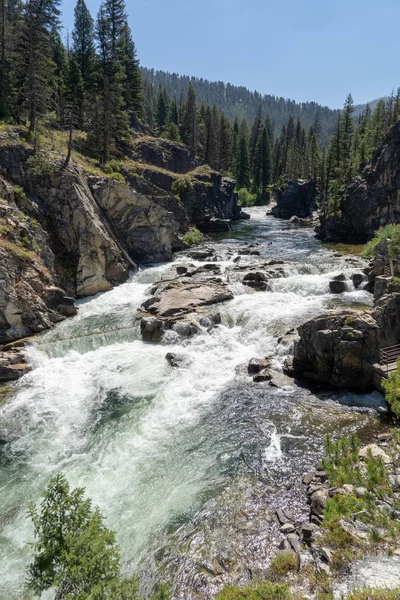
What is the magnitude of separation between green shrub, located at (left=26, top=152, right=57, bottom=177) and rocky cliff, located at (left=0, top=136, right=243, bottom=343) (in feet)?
0.24

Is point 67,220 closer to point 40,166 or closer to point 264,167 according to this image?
point 40,166

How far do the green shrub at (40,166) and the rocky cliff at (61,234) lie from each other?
0.07 metres

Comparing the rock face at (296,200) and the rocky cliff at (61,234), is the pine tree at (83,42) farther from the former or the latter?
the rock face at (296,200)

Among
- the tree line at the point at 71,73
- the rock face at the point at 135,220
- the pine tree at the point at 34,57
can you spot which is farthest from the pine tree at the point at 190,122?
the rock face at the point at 135,220

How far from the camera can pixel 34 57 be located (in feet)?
107

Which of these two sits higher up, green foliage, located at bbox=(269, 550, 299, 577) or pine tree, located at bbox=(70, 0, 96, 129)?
pine tree, located at bbox=(70, 0, 96, 129)

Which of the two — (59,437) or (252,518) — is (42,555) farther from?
(59,437)

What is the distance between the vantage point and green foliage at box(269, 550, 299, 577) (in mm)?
7682

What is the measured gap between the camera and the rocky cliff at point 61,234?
863 inches

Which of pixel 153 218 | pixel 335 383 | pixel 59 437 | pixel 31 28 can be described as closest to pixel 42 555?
pixel 59 437

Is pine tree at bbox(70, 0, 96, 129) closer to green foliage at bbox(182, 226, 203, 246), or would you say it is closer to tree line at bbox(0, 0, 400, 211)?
tree line at bbox(0, 0, 400, 211)

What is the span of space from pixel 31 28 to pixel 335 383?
38742 millimetres

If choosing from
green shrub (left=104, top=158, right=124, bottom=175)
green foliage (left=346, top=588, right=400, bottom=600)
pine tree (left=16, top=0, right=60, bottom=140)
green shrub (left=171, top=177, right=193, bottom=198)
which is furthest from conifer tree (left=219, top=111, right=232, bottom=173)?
green foliage (left=346, top=588, right=400, bottom=600)

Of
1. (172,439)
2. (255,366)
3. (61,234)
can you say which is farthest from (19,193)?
(172,439)
